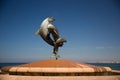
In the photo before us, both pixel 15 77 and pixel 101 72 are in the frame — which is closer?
pixel 15 77

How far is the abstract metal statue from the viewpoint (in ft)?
44.5

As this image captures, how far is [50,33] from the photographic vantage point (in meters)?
13.8

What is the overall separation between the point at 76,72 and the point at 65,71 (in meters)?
0.44

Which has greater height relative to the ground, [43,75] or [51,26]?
[51,26]

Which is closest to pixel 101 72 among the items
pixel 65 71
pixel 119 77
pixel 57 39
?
pixel 119 77

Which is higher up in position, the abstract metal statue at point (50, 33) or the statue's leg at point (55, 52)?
the abstract metal statue at point (50, 33)

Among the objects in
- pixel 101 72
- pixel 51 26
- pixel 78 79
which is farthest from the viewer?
pixel 51 26

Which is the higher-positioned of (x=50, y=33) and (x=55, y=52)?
(x=50, y=33)

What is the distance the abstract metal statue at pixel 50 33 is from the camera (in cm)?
1356

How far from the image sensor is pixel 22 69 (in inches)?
433

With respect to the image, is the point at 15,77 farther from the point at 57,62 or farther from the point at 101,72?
the point at 101,72

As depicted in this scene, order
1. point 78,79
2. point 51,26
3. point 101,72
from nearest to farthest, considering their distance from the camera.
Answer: point 78,79, point 101,72, point 51,26

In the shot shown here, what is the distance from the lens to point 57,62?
12.2m

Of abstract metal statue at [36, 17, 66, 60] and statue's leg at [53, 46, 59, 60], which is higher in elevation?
abstract metal statue at [36, 17, 66, 60]
